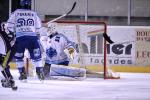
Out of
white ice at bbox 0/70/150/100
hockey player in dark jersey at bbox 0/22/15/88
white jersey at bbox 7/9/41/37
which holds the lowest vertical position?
white ice at bbox 0/70/150/100

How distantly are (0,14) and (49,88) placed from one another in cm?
623

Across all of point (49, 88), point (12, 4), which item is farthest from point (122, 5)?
point (49, 88)

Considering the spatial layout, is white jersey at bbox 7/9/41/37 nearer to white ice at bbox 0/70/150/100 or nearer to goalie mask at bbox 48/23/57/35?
white ice at bbox 0/70/150/100

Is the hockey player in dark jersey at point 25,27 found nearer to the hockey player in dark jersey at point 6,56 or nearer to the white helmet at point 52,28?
the hockey player in dark jersey at point 6,56

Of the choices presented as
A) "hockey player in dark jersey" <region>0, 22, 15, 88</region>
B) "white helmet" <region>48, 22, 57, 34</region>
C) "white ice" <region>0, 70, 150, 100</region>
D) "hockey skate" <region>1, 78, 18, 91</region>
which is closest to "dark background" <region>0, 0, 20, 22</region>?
"white helmet" <region>48, 22, 57, 34</region>

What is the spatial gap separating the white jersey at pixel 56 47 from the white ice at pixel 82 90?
464 millimetres

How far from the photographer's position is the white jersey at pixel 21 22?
19.0ft

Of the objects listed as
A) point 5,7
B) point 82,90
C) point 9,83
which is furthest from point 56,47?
point 5,7

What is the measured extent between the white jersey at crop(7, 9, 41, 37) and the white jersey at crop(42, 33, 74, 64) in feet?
5.07

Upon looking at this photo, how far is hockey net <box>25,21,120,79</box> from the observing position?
7.89 meters

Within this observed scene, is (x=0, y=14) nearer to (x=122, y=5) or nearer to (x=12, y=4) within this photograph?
(x=12, y=4)

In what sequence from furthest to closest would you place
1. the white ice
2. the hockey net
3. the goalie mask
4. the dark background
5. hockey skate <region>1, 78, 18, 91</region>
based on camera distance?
the dark background < the hockey net < the goalie mask < hockey skate <region>1, 78, 18, 91</region> < the white ice

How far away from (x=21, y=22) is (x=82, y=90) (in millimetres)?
988

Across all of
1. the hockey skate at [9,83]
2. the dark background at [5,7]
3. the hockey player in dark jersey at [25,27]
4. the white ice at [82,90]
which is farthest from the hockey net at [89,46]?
the dark background at [5,7]
